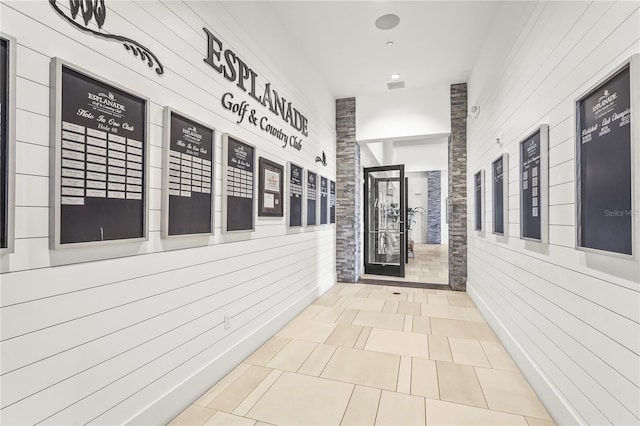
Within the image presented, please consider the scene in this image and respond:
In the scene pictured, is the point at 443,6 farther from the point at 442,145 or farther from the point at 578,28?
the point at 442,145

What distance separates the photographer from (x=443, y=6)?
3.25 metres

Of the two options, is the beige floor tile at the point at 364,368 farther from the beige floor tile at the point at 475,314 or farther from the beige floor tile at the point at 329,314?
the beige floor tile at the point at 475,314

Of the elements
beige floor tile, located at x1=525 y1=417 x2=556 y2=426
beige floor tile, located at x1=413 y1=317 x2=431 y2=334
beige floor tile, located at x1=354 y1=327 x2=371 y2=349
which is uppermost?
beige floor tile, located at x1=413 y1=317 x2=431 y2=334

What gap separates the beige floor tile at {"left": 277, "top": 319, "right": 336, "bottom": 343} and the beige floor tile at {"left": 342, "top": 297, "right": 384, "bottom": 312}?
76 cm

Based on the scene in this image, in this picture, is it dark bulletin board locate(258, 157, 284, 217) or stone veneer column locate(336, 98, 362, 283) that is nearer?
dark bulletin board locate(258, 157, 284, 217)

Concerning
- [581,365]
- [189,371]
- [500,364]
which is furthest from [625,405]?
[189,371]

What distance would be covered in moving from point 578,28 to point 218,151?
234cm

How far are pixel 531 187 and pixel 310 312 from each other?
2.77 m

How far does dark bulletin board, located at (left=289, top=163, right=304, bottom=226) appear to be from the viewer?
12.1 feet

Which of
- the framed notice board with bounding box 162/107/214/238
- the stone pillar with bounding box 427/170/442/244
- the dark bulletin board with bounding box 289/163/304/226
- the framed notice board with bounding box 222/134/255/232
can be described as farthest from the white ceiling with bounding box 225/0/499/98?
the stone pillar with bounding box 427/170/442/244

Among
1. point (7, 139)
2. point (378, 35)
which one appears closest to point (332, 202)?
point (378, 35)

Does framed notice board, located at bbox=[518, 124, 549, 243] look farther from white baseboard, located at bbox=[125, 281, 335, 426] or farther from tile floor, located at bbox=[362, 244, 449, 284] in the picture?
tile floor, located at bbox=[362, 244, 449, 284]

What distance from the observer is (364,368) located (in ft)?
8.40

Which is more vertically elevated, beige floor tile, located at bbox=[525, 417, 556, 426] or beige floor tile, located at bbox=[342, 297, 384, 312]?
beige floor tile, located at bbox=[342, 297, 384, 312]
